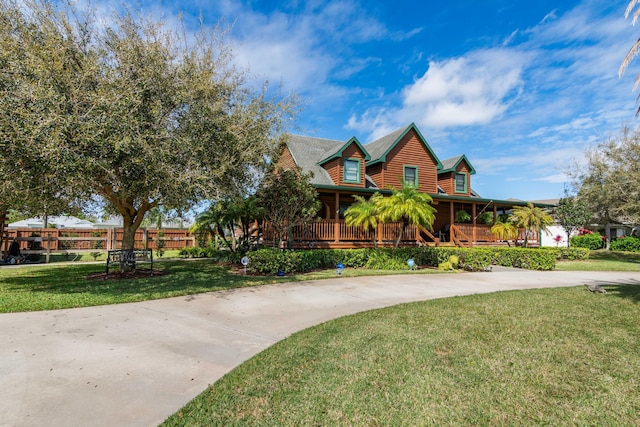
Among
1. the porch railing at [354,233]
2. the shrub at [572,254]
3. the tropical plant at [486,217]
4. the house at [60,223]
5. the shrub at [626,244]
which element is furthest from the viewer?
the shrub at [626,244]

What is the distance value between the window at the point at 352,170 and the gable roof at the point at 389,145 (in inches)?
63.6

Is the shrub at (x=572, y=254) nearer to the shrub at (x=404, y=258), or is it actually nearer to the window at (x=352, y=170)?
the shrub at (x=404, y=258)

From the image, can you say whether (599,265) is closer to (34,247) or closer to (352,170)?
(352,170)

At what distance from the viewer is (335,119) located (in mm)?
22188

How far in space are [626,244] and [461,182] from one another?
19.4 m

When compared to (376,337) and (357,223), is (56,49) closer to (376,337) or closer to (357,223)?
(376,337)

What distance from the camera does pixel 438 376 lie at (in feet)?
12.4

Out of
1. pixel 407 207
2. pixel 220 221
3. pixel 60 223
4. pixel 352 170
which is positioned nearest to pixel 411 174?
pixel 352 170

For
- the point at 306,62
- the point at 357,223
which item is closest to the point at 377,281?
the point at 357,223

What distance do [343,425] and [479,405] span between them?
4.50 feet

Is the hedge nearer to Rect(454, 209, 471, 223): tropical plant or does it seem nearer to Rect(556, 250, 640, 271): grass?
Rect(556, 250, 640, 271): grass

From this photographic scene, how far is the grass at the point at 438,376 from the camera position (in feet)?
9.96

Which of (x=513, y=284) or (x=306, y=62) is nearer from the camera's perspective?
(x=513, y=284)

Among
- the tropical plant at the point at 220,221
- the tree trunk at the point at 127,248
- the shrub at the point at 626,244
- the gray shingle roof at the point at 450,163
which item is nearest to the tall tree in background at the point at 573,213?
the shrub at the point at 626,244
